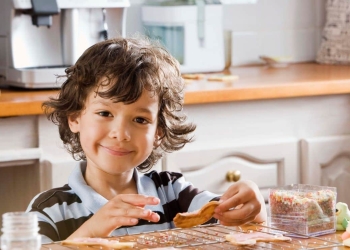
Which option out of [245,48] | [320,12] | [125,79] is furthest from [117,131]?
[320,12]

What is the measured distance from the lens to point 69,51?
8.20 feet

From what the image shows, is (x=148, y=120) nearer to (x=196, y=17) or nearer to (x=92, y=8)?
(x=92, y=8)

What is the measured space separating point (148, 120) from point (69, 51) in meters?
1.02

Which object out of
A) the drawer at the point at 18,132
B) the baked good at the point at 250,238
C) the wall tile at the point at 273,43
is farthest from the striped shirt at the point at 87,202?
the wall tile at the point at 273,43

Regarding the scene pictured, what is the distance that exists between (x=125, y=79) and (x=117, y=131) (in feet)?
0.34

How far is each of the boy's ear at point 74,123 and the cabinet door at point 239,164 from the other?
0.78 metres

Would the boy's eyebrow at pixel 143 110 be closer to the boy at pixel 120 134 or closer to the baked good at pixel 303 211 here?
the boy at pixel 120 134

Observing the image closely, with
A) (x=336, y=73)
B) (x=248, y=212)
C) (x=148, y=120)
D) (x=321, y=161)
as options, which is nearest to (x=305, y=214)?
(x=248, y=212)

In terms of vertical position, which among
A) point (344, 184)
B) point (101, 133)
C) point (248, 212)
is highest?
point (101, 133)

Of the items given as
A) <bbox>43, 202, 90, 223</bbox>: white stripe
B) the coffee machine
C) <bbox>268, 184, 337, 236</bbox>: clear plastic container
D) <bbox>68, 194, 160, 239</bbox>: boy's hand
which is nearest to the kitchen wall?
the coffee machine

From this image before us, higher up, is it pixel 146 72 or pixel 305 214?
pixel 146 72

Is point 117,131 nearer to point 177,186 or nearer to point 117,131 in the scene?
point 117,131

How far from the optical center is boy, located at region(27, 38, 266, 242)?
148 centimetres

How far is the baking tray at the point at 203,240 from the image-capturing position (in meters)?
1.14
